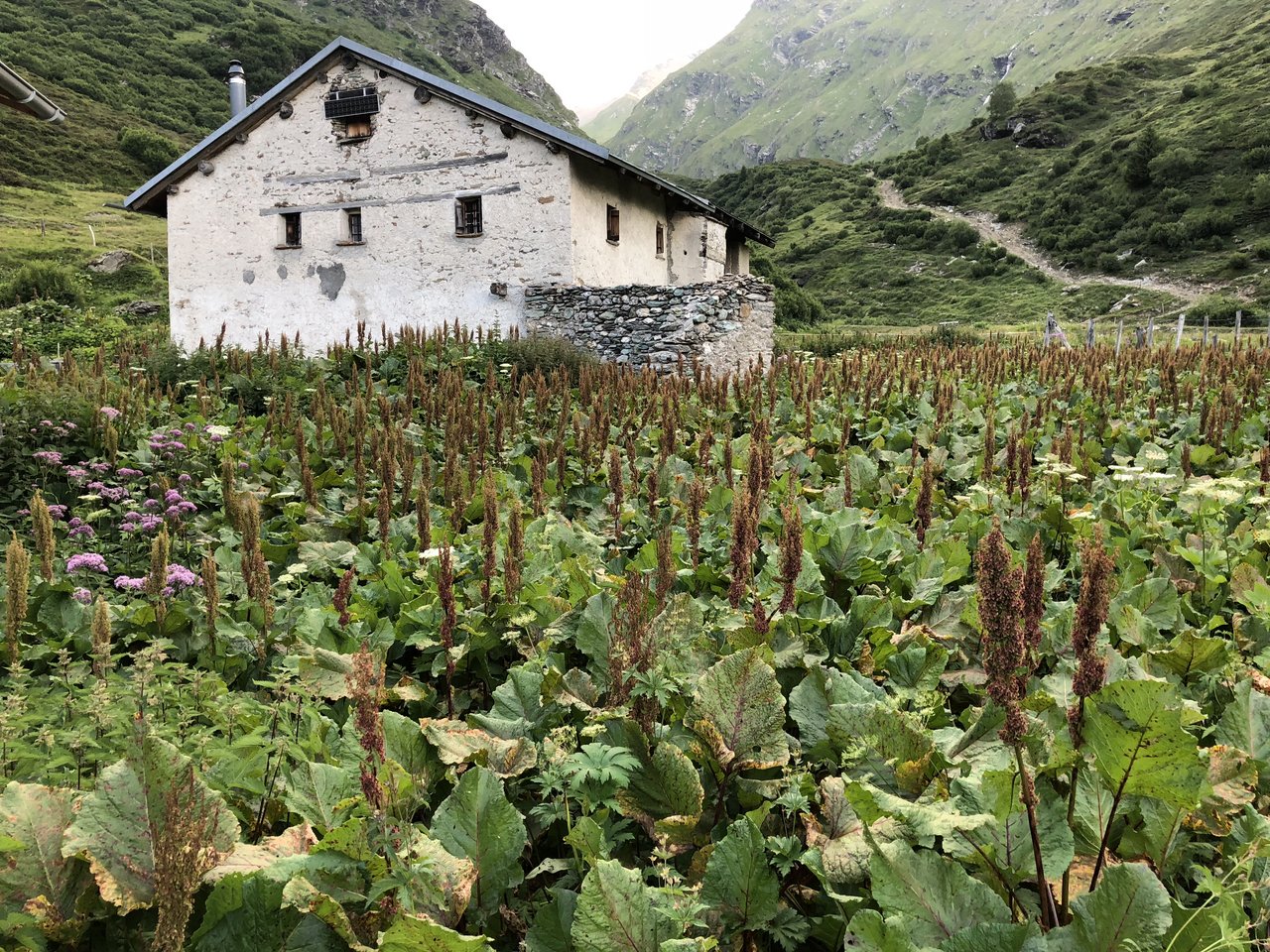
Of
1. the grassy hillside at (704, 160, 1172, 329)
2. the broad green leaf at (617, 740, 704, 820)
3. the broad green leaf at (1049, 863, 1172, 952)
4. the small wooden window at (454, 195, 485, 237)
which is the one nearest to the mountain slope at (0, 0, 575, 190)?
the grassy hillside at (704, 160, 1172, 329)

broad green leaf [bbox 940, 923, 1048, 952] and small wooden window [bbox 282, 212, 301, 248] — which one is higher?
small wooden window [bbox 282, 212, 301, 248]

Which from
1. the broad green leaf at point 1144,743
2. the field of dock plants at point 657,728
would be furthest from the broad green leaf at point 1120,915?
the broad green leaf at point 1144,743

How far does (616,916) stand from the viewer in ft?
5.41

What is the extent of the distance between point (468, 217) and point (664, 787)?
805 inches

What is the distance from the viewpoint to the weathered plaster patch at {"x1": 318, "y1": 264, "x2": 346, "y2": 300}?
2148 centimetres

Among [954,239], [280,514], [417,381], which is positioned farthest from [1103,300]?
[280,514]

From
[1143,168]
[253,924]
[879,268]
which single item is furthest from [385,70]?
[1143,168]

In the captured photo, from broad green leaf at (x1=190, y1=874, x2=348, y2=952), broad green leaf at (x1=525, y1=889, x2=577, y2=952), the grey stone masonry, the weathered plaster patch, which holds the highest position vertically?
the weathered plaster patch

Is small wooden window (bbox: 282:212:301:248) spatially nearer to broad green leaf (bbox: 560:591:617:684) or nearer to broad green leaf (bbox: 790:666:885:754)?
broad green leaf (bbox: 560:591:617:684)

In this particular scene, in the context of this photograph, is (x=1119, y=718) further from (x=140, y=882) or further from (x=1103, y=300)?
(x=1103, y=300)

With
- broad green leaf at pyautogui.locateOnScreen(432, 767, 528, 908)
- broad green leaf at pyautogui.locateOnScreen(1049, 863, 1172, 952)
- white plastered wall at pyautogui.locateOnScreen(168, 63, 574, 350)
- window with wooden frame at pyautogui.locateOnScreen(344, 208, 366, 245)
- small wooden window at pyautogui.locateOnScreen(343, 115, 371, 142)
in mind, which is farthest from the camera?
window with wooden frame at pyautogui.locateOnScreen(344, 208, 366, 245)

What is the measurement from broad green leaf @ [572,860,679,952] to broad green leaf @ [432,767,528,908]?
12.2 inches

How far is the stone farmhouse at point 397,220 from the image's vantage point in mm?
19688

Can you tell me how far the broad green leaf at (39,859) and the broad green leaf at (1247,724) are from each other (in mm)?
2837
